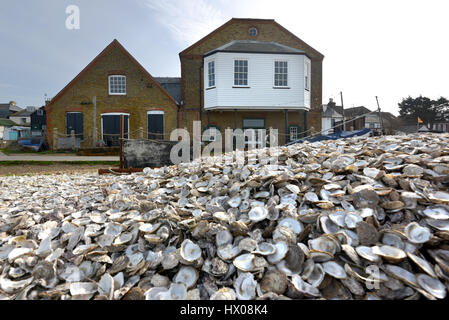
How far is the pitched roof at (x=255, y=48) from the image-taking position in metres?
13.9

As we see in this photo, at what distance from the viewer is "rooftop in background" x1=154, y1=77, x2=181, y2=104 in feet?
56.2

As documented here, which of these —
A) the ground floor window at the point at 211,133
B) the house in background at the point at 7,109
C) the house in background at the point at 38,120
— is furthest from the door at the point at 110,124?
the house in background at the point at 7,109

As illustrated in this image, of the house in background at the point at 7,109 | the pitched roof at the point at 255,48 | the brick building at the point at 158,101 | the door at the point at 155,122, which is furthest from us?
the house in background at the point at 7,109

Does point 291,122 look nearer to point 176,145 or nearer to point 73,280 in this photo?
point 176,145

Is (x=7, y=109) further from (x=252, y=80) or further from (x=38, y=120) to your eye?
(x=252, y=80)

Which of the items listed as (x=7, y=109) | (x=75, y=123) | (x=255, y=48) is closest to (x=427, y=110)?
(x=255, y=48)

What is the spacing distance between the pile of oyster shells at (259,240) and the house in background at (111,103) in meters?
13.2

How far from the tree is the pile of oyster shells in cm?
5418

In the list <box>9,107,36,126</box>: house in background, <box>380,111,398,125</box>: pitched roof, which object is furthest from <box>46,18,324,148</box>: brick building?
<box>9,107,36,126</box>: house in background

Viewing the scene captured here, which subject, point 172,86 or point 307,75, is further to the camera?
point 172,86

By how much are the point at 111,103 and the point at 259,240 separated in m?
15.9

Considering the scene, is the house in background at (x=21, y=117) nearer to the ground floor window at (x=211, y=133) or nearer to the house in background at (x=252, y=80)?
the house in background at (x=252, y=80)

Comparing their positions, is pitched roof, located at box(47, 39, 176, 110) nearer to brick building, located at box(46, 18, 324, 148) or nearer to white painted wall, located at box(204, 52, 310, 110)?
brick building, located at box(46, 18, 324, 148)

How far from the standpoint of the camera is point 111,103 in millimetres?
15422
